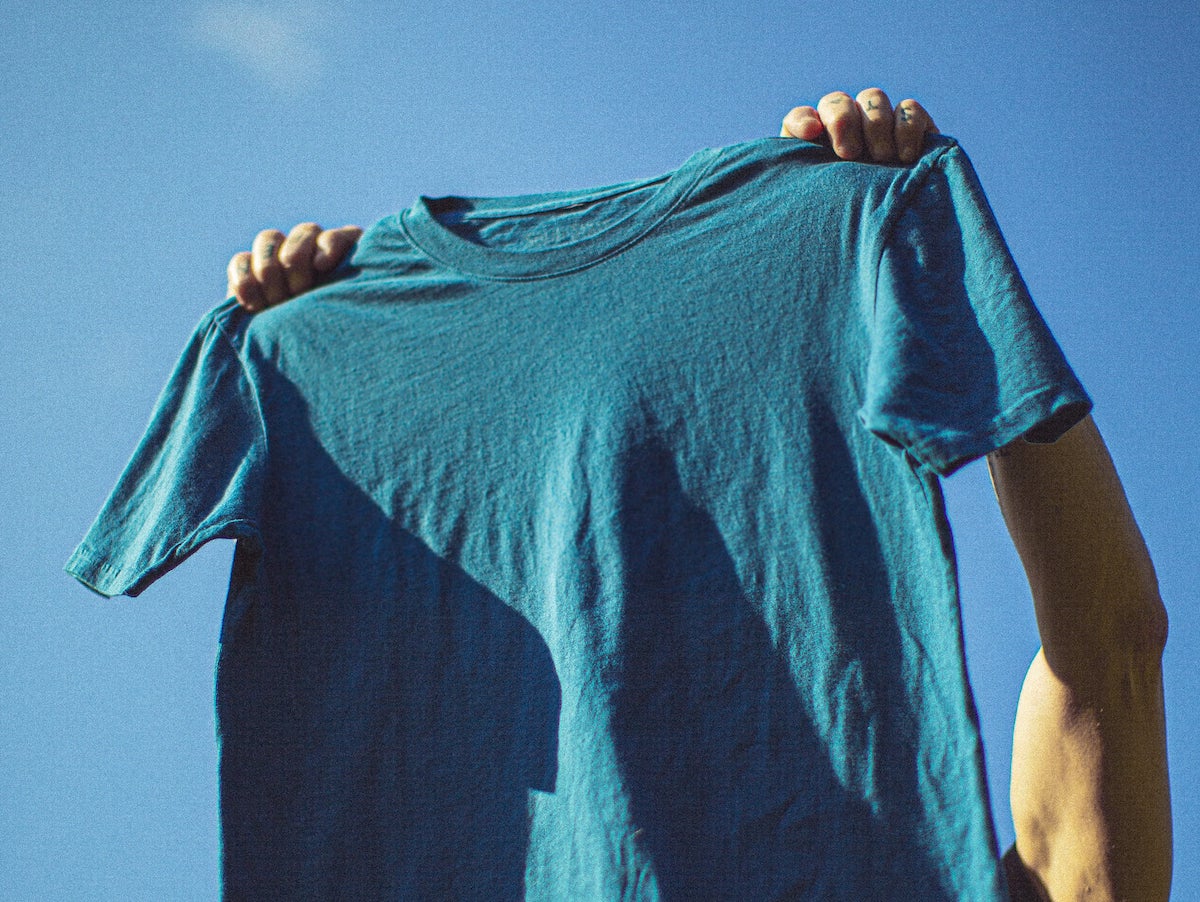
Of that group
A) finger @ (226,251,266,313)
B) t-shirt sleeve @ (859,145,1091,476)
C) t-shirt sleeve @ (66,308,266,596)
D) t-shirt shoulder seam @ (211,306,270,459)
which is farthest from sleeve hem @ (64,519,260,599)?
t-shirt sleeve @ (859,145,1091,476)

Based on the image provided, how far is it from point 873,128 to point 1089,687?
0.56 meters

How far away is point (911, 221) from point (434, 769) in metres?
0.67

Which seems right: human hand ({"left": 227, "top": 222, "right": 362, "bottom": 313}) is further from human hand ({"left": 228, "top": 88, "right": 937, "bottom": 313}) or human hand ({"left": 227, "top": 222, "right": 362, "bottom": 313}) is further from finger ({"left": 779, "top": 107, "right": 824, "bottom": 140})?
finger ({"left": 779, "top": 107, "right": 824, "bottom": 140})

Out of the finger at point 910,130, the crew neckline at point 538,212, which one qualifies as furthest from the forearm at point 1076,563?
the crew neckline at point 538,212

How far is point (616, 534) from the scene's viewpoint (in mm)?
1053

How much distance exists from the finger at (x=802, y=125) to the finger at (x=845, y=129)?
0.04ft

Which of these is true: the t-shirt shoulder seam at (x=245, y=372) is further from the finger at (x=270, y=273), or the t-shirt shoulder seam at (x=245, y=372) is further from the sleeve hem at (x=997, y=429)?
the sleeve hem at (x=997, y=429)

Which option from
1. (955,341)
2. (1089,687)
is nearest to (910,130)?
(955,341)

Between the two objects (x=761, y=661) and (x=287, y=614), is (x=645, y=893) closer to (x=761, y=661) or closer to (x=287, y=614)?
(x=761, y=661)

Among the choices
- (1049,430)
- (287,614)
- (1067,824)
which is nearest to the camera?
(1049,430)

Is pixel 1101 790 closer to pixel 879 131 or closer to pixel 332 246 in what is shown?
pixel 879 131

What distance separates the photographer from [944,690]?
0.94 m

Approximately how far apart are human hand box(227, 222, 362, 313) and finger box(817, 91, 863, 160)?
22.2 inches

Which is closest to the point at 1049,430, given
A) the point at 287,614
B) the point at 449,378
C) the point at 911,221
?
the point at 911,221
